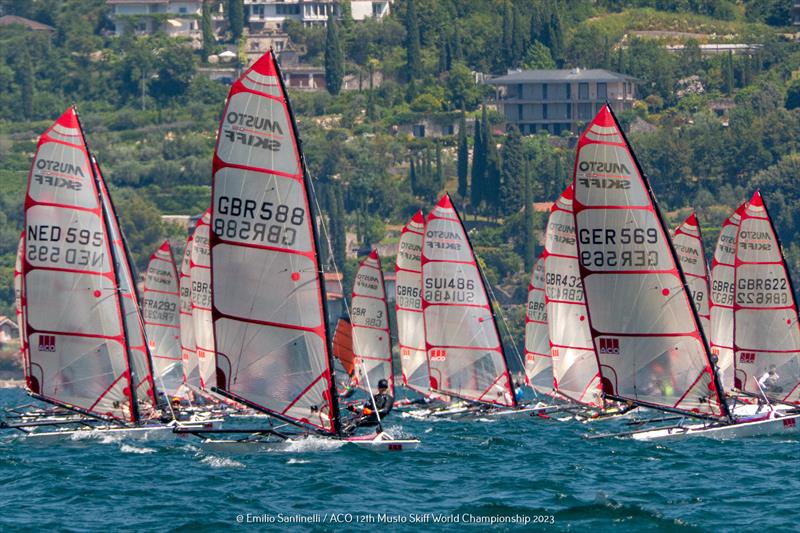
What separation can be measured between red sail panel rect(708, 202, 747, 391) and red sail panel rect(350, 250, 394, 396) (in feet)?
46.9

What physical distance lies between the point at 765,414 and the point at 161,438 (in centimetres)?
1513

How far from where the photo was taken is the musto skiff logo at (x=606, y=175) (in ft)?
151

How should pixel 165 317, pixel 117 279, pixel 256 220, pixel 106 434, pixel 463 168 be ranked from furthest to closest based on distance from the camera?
pixel 463 168 → pixel 165 317 → pixel 106 434 → pixel 117 279 → pixel 256 220

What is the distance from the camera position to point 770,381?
5450 cm

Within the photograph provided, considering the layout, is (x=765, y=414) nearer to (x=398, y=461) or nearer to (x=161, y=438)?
(x=398, y=461)

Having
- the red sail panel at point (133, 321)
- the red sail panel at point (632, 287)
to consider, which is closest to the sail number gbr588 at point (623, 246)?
the red sail panel at point (632, 287)

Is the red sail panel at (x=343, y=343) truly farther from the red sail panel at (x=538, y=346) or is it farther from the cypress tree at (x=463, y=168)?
the cypress tree at (x=463, y=168)

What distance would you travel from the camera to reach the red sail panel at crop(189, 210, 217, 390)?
6197 cm

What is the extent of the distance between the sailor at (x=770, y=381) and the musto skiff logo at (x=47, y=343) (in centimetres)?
1915

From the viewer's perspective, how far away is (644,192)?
46062mm

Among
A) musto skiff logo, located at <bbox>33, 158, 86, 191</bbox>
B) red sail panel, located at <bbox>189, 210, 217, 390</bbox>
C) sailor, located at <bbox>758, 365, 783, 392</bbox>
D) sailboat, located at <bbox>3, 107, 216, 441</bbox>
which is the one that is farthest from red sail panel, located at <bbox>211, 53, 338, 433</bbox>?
red sail panel, located at <bbox>189, 210, 217, 390</bbox>

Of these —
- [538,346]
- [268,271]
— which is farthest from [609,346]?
[538,346]

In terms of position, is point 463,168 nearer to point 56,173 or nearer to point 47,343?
point 47,343

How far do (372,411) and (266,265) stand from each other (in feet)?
15.8
